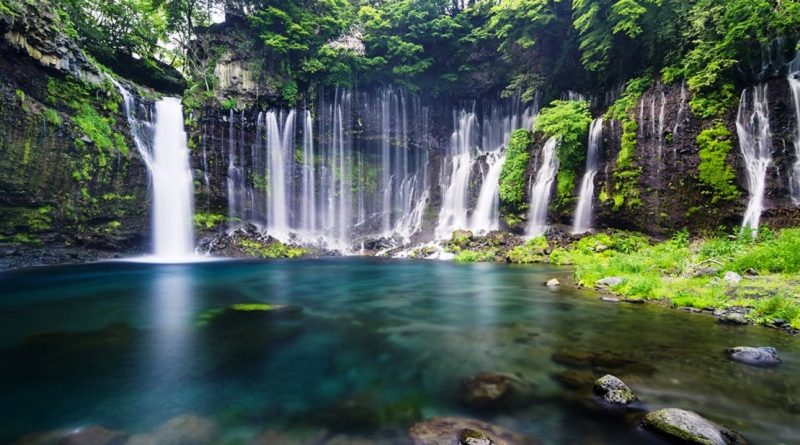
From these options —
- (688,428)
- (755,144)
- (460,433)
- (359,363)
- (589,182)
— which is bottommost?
(359,363)

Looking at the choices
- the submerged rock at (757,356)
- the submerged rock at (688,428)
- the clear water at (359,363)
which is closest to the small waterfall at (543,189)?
the clear water at (359,363)

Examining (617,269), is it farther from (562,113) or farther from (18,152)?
(18,152)

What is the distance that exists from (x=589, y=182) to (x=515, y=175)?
16.4ft

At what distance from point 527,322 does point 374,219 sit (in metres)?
25.1

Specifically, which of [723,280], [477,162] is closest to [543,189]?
[477,162]

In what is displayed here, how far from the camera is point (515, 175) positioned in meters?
25.5

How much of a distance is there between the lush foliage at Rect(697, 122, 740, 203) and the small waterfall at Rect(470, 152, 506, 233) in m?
11.5

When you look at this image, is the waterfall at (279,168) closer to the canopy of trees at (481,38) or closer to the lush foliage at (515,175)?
the canopy of trees at (481,38)

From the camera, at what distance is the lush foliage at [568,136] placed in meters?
22.0

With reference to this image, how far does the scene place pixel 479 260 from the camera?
21.3m

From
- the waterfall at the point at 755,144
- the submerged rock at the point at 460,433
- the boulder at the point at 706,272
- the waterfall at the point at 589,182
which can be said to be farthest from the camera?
the waterfall at the point at 589,182

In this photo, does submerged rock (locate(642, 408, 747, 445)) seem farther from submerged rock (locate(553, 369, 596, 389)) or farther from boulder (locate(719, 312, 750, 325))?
boulder (locate(719, 312, 750, 325))

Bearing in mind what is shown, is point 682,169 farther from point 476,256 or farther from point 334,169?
point 334,169

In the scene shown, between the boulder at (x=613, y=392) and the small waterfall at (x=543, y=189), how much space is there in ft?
65.2
